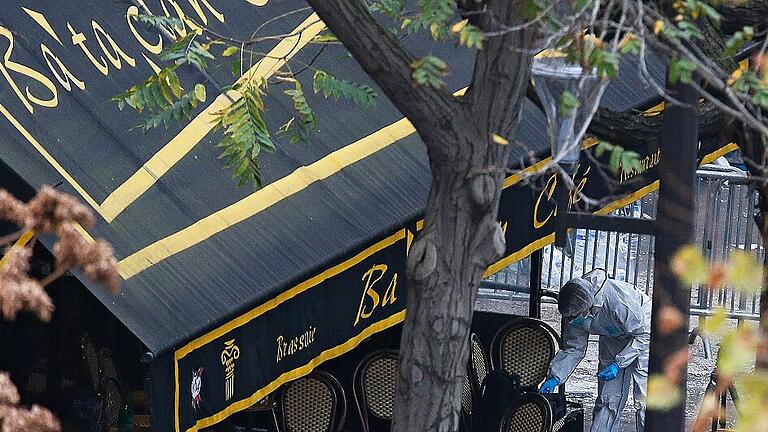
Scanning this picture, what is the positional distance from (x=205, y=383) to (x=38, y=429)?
307 cm

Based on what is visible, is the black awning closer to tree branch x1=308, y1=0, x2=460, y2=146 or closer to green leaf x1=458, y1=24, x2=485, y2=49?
tree branch x1=308, y1=0, x2=460, y2=146

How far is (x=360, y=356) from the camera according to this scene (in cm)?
922

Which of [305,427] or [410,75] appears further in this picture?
[305,427]

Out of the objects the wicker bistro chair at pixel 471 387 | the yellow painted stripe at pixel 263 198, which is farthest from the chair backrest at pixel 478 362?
the yellow painted stripe at pixel 263 198

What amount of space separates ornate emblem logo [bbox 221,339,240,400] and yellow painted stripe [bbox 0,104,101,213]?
2.84 ft

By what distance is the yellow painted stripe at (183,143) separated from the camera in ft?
20.8

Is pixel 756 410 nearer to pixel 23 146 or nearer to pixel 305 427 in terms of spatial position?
pixel 23 146

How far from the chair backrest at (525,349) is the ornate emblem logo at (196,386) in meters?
3.53

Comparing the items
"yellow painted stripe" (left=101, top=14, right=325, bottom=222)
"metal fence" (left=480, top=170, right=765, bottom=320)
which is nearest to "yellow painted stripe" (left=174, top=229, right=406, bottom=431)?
"yellow painted stripe" (left=101, top=14, right=325, bottom=222)

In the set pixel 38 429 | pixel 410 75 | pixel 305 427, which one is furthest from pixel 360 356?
pixel 38 429

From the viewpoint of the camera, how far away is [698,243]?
13.2 m

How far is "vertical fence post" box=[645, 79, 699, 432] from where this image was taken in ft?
17.2

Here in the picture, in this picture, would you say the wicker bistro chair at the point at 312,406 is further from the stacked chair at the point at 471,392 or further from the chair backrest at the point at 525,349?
the chair backrest at the point at 525,349

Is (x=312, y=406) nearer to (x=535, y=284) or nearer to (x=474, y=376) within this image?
(x=474, y=376)
